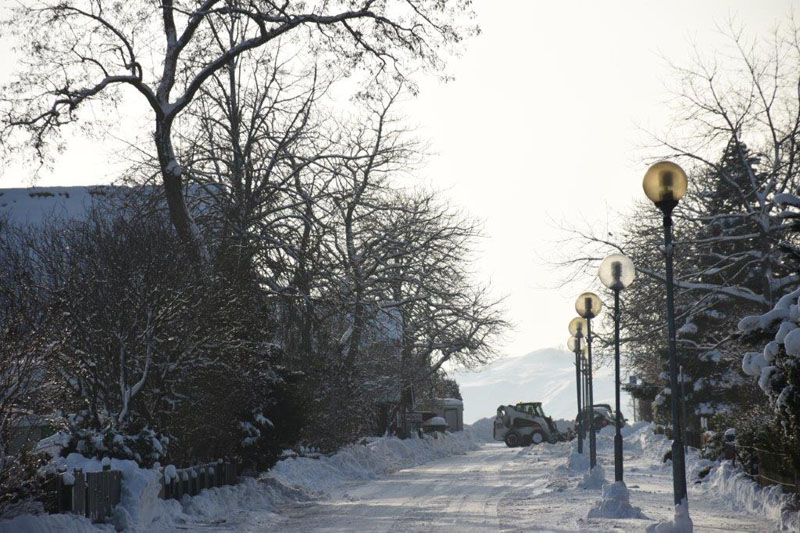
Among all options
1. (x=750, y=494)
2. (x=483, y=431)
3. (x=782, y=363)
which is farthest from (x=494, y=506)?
(x=483, y=431)

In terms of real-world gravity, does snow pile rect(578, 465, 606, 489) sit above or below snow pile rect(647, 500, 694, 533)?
below

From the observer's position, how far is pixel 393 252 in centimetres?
3559

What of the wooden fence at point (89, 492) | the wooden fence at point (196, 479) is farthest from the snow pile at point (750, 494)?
the wooden fence at point (196, 479)

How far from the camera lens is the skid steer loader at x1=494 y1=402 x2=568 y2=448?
61.9m

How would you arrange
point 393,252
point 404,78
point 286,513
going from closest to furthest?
point 286,513 < point 404,78 < point 393,252

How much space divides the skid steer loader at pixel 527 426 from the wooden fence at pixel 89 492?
48834 mm

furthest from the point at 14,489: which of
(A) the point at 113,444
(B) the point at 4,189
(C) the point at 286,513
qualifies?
(B) the point at 4,189

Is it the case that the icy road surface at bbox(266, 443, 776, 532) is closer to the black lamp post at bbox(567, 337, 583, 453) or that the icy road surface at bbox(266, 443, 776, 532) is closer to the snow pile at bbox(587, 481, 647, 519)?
the snow pile at bbox(587, 481, 647, 519)

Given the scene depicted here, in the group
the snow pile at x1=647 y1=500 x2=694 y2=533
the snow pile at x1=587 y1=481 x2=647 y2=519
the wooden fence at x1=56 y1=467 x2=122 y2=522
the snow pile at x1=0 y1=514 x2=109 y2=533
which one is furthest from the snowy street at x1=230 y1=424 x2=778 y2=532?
the snow pile at x1=0 y1=514 x2=109 y2=533

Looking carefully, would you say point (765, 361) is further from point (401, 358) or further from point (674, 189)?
point (401, 358)

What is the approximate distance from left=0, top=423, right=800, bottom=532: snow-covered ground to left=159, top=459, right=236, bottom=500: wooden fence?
27 cm

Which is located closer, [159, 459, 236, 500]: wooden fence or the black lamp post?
[159, 459, 236, 500]: wooden fence

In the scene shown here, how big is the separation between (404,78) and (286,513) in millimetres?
10102

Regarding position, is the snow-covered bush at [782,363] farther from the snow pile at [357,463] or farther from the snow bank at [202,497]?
the snow pile at [357,463]
